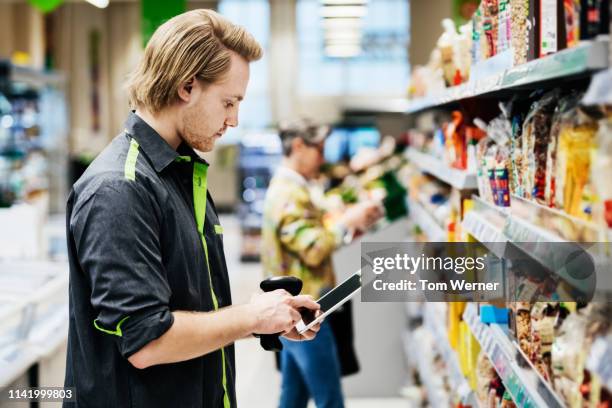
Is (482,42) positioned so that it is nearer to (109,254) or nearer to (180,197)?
(180,197)

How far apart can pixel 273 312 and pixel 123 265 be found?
37cm

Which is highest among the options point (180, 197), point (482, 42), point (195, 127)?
point (482, 42)

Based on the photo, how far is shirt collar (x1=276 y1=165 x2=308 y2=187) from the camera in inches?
135

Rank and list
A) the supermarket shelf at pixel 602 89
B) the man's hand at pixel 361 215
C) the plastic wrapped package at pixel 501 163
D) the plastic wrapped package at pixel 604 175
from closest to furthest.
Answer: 1. the supermarket shelf at pixel 602 89
2. the plastic wrapped package at pixel 604 175
3. the plastic wrapped package at pixel 501 163
4. the man's hand at pixel 361 215

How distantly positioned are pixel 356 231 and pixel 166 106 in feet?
7.81

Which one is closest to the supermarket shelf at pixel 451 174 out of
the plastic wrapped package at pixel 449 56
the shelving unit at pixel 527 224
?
the shelving unit at pixel 527 224

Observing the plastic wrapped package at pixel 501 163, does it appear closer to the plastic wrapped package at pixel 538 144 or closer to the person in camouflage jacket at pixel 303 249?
the plastic wrapped package at pixel 538 144

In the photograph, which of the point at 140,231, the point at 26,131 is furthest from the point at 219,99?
the point at 26,131

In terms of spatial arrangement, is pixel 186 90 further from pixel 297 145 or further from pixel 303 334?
pixel 297 145

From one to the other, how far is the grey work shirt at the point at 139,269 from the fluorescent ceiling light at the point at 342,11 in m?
4.83

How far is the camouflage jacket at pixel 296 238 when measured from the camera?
3264mm

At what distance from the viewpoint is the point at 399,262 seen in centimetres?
179

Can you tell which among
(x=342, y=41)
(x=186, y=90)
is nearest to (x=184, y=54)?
(x=186, y=90)

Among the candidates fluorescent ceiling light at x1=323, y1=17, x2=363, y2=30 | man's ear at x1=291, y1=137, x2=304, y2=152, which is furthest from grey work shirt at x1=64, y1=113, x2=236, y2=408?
fluorescent ceiling light at x1=323, y1=17, x2=363, y2=30
